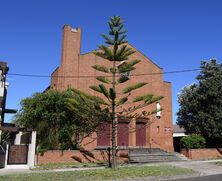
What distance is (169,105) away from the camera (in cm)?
2898

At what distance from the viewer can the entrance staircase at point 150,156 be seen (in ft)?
70.7

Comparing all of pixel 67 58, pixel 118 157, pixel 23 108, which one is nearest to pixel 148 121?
pixel 118 157

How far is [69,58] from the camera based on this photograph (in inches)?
1000

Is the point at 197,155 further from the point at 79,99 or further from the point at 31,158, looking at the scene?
the point at 31,158

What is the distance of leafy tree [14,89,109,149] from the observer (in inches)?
781

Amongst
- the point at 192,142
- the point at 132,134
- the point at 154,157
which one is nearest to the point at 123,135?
the point at 132,134

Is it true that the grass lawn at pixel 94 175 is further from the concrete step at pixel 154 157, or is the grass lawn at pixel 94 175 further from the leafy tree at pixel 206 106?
the leafy tree at pixel 206 106

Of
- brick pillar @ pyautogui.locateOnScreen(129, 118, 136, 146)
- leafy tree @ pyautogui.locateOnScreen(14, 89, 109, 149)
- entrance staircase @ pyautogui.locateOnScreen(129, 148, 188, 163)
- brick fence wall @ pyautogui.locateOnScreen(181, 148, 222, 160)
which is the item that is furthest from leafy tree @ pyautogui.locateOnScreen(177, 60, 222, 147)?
leafy tree @ pyautogui.locateOnScreen(14, 89, 109, 149)

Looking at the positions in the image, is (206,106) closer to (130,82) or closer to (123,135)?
(130,82)

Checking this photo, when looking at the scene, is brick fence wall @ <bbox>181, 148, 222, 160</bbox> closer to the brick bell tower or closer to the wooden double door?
the wooden double door

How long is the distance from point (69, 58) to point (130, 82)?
6.19 meters

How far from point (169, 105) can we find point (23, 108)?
46.8 ft

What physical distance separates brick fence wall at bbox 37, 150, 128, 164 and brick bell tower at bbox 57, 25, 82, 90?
6.68 metres

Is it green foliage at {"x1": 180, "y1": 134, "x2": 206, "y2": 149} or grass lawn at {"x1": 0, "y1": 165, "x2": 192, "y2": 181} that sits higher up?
green foliage at {"x1": 180, "y1": 134, "x2": 206, "y2": 149}
